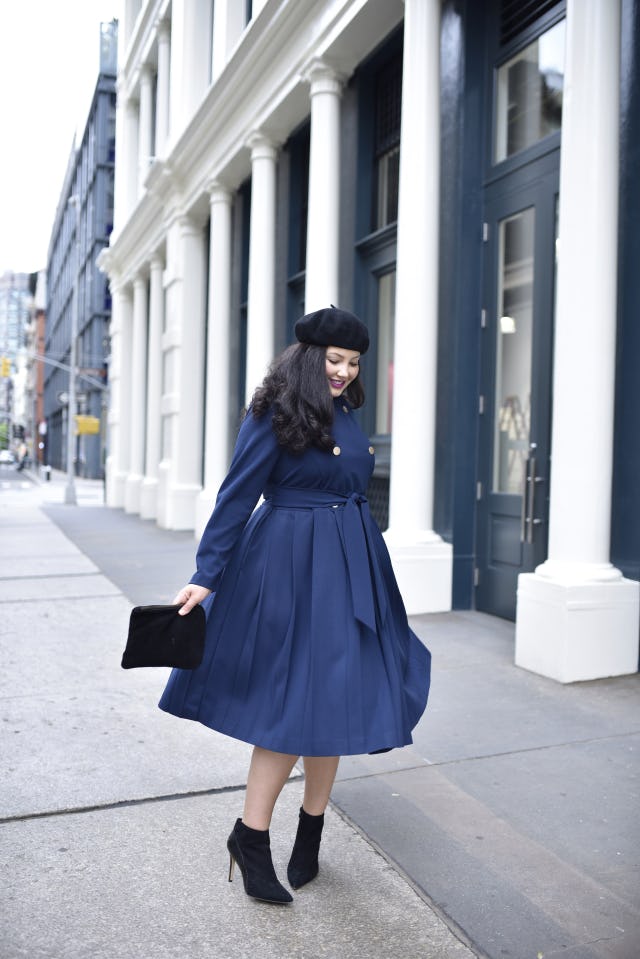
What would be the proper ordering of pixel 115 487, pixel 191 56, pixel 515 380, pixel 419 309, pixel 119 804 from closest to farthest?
pixel 119 804, pixel 515 380, pixel 419 309, pixel 191 56, pixel 115 487

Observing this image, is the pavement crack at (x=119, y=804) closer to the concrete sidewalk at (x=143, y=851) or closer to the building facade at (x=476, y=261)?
the concrete sidewalk at (x=143, y=851)

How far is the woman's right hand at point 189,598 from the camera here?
8.29 feet

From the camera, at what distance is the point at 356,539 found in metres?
2.67

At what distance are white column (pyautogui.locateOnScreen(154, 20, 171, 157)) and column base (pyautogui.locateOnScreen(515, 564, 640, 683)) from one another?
567 inches

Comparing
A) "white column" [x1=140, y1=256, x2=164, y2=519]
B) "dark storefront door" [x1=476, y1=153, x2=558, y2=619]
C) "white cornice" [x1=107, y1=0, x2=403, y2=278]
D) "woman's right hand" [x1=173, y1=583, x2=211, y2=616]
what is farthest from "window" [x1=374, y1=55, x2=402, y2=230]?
"white column" [x1=140, y1=256, x2=164, y2=519]

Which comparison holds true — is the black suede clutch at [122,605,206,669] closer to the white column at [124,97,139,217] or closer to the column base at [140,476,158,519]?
the column base at [140,476,158,519]

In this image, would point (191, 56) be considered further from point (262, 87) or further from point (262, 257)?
point (262, 257)

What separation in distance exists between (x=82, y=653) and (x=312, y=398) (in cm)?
389

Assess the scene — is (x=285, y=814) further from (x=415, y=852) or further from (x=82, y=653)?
(x=82, y=653)

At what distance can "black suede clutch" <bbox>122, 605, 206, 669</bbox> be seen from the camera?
251 centimetres

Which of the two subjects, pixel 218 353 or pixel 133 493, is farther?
pixel 133 493

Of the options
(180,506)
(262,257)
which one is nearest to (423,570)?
(262,257)

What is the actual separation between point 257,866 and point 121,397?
1977cm

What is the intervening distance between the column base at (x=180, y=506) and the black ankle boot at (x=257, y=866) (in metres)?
12.7
